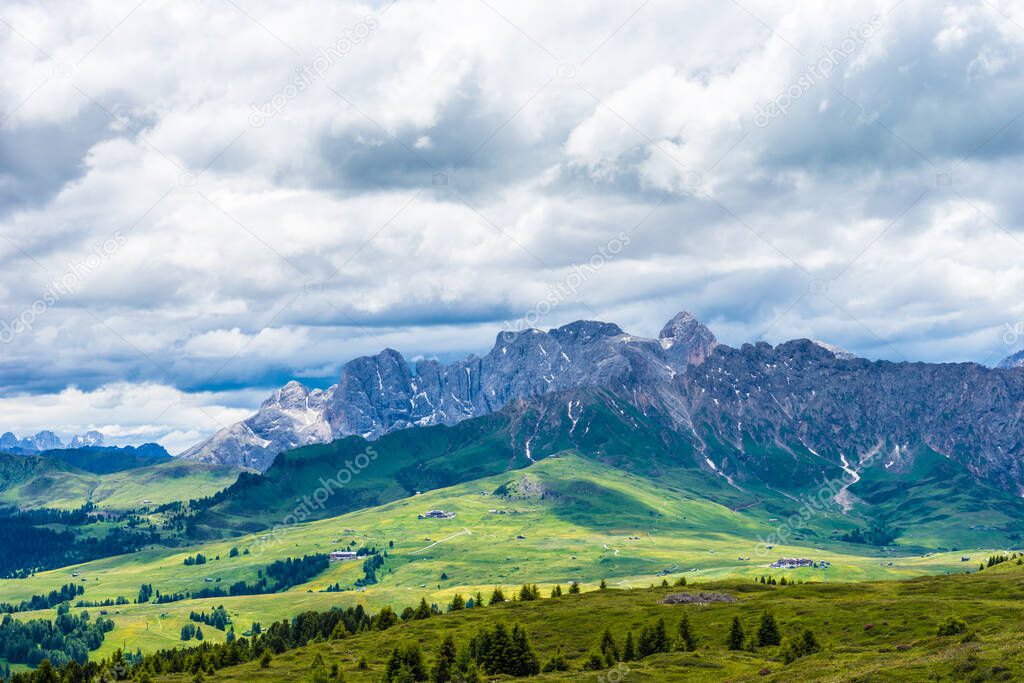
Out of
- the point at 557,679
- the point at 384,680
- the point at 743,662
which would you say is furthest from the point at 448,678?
the point at 743,662

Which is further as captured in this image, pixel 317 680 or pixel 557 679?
pixel 317 680

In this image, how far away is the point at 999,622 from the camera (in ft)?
631

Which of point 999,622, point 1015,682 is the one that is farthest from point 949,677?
point 999,622

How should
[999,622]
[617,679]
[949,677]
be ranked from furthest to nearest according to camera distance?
[999,622] < [617,679] < [949,677]

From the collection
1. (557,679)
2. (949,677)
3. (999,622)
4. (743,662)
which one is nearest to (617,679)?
(557,679)

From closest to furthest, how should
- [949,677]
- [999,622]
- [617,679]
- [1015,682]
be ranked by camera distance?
[1015,682]
[949,677]
[617,679]
[999,622]

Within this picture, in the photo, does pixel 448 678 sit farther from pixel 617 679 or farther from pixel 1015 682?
pixel 1015 682

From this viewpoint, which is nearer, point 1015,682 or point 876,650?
point 1015,682

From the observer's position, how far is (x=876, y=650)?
185 meters

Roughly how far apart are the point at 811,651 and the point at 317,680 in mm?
104278

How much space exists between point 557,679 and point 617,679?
13.4m

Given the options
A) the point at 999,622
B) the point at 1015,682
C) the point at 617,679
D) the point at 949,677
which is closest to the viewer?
the point at 1015,682

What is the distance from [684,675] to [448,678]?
164 ft

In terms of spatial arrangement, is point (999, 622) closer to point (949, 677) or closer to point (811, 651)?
point (811, 651)
